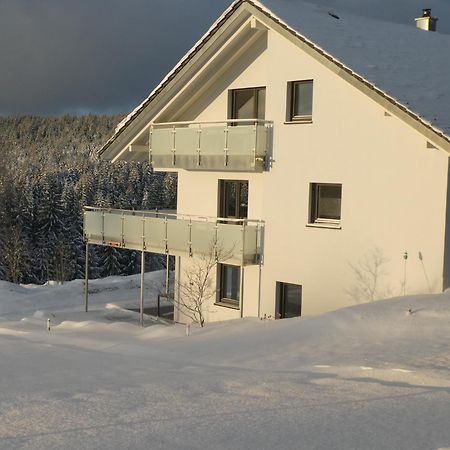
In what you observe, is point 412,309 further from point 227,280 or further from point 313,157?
point 227,280

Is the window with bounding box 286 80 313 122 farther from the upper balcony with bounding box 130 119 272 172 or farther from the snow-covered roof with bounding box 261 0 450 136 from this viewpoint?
the snow-covered roof with bounding box 261 0 450 136

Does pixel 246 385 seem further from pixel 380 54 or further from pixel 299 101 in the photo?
pixel 380 54

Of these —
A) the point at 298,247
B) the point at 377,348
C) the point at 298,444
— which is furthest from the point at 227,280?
the point at 298,444

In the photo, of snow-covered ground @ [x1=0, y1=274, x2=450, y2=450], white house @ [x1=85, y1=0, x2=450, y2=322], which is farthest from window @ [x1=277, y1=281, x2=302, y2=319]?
snow-covered ground @ [x1=0, y1=274, x2=450, y2=450]

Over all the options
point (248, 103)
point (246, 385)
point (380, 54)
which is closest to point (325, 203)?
point (380, 54)

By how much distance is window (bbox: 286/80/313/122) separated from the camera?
59.0 feet

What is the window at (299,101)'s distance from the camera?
17984mm

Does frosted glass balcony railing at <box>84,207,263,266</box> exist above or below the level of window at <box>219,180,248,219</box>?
below

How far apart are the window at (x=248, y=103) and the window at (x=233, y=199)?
6.38 ft

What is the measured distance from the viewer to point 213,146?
19281 millimetres

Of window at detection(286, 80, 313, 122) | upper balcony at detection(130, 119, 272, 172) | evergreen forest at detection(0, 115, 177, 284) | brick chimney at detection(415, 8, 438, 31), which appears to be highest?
brick chimney at detection(415, 8, 438, 31)

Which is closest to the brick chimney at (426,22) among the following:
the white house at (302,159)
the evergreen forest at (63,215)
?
the white house at (302,159)

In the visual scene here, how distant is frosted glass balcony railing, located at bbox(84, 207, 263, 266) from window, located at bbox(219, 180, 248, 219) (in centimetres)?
31

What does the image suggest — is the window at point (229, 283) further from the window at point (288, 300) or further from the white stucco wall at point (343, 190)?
Result: the window at point (288, 300)
